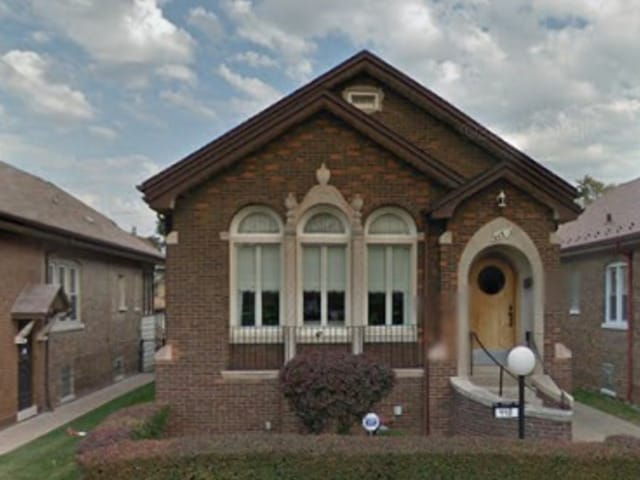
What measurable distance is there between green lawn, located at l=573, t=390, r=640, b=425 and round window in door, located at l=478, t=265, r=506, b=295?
13.0 ft

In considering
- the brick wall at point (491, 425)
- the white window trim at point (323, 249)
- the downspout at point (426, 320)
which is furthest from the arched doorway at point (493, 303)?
the white window trim at point (323, 249)

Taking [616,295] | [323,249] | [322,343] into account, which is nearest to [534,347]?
[322,343]

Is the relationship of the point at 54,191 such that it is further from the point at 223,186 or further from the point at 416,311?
Answer: the point at 416,311

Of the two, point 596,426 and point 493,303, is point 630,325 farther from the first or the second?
point 493,303

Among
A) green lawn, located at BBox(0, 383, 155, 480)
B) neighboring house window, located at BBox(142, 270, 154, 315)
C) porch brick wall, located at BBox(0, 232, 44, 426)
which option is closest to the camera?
green lawn, located at BBox(0, 383, 155, 480)

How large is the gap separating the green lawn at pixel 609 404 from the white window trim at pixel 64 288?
12762 millimetres

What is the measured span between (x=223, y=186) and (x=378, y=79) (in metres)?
4.02

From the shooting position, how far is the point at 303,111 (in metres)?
10.6

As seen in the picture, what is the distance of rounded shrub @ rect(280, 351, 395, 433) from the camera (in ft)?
27.5

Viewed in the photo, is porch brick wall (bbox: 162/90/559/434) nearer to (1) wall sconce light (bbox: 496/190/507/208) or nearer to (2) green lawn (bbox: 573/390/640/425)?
(1) wall sconce light (bbox: 496/190/507/208)

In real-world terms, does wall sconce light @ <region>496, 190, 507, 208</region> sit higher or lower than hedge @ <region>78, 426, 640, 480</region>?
higher

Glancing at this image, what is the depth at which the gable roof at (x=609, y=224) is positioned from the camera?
14.1 m

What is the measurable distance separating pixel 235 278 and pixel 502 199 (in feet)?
16.0

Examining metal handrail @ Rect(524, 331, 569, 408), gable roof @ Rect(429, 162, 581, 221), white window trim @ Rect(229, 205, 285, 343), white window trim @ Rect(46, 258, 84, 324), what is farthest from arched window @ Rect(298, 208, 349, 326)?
white window trim @ Rect(46, 258, 84, 324)
